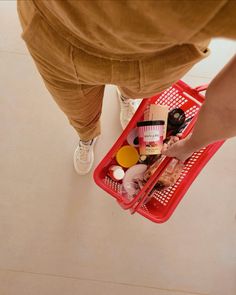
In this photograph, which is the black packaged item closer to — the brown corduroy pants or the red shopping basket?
the red shopping basket

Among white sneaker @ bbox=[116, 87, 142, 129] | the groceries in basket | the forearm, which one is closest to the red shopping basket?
the groceries in basket

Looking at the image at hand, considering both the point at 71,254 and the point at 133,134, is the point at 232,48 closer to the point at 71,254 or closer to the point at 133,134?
the point at 133,134

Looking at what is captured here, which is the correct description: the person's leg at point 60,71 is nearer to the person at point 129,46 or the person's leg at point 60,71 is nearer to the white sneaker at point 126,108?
the person at point 129,46

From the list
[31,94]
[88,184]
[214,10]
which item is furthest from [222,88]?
[31,94]

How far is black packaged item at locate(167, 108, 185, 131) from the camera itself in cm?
95

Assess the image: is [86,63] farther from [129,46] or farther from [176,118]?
[176,118]

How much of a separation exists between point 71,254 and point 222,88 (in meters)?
0.80

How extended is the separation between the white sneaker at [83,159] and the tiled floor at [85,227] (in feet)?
0.11

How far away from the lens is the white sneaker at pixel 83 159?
107cm

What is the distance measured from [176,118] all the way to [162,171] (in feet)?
0.66

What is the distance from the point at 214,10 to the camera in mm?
297

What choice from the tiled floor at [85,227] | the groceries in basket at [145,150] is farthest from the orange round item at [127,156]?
the tiled floor at [85,227]

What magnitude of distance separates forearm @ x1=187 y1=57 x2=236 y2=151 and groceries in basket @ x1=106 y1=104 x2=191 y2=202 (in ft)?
0.99

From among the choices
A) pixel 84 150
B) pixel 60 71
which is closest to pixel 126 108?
pixel 84 150
